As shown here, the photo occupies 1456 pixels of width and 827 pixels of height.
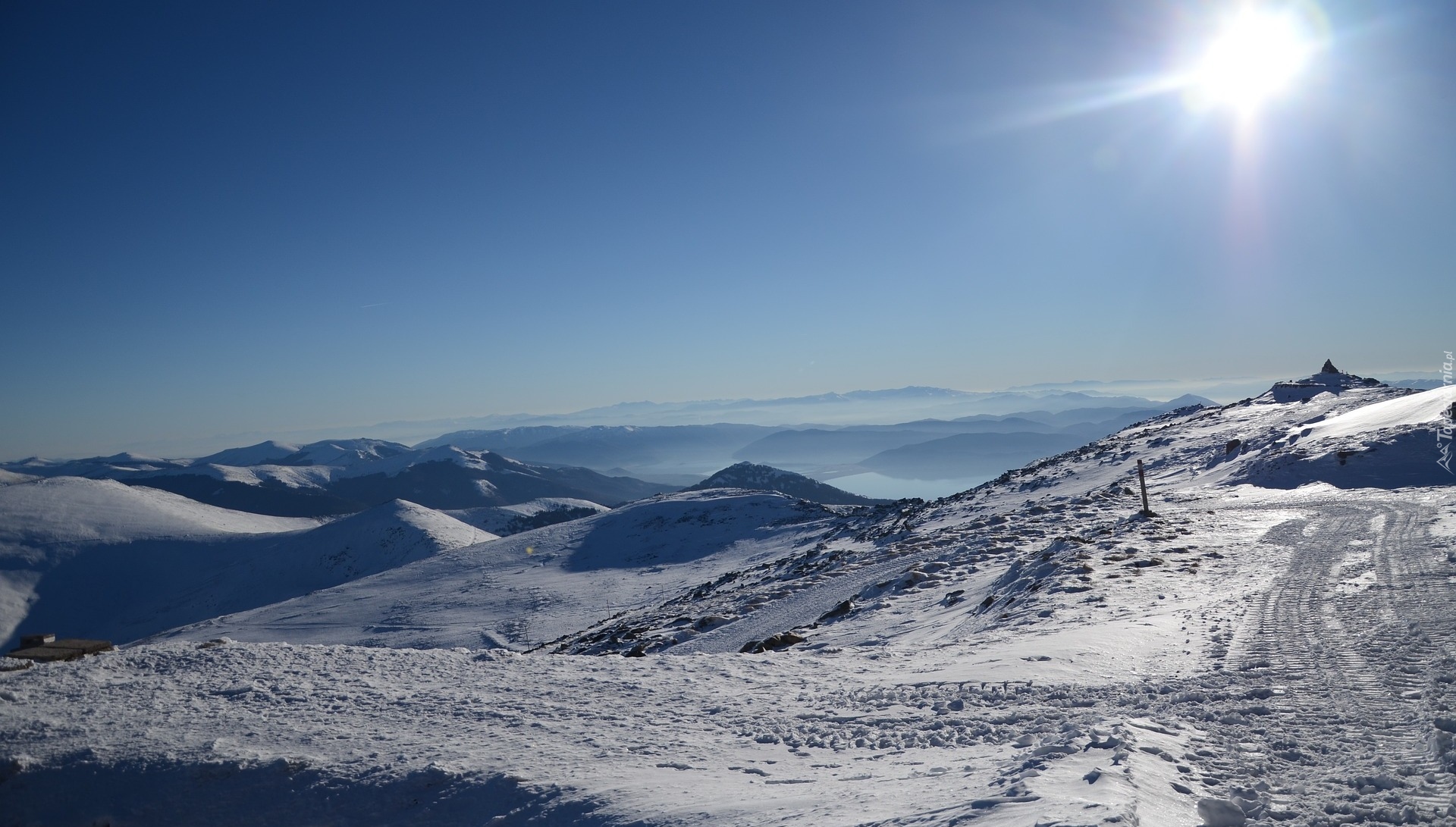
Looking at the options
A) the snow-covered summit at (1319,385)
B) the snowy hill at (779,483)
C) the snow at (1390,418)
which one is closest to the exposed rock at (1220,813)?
the snow at (1390,418)

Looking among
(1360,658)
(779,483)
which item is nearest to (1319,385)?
(1360,658)

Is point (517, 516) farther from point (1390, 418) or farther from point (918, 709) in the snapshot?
point (918, 709)

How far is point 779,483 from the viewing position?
183 metres

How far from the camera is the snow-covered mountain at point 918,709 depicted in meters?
4.90

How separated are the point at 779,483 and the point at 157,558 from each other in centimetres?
12555

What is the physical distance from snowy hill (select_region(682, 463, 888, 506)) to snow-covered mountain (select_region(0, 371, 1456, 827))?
6007 inches

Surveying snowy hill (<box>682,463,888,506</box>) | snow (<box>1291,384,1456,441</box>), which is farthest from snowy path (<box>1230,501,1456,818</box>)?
snowy hill (<box>682,463,888,506</box>)

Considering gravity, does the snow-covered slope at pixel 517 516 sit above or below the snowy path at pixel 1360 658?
below

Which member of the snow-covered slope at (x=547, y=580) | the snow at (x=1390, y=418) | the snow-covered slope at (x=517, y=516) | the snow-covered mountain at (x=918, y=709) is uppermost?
the snow at (x=1390, y=418)

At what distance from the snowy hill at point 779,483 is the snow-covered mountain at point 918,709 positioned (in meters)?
153

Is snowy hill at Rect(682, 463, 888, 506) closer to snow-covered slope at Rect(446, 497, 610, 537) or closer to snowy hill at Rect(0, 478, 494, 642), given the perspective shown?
snow-covered slope at Rect(446, 497, 610, 537)

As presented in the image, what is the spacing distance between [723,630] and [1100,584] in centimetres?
917

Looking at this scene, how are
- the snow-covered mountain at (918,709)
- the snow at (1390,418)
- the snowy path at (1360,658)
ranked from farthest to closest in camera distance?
the snow at (1390,418) → the snow-covered mountain at (918,709) → the snowy path at (1360,658)

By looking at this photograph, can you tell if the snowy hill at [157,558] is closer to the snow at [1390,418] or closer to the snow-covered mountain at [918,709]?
the snow-covered mountain at [918,709]
